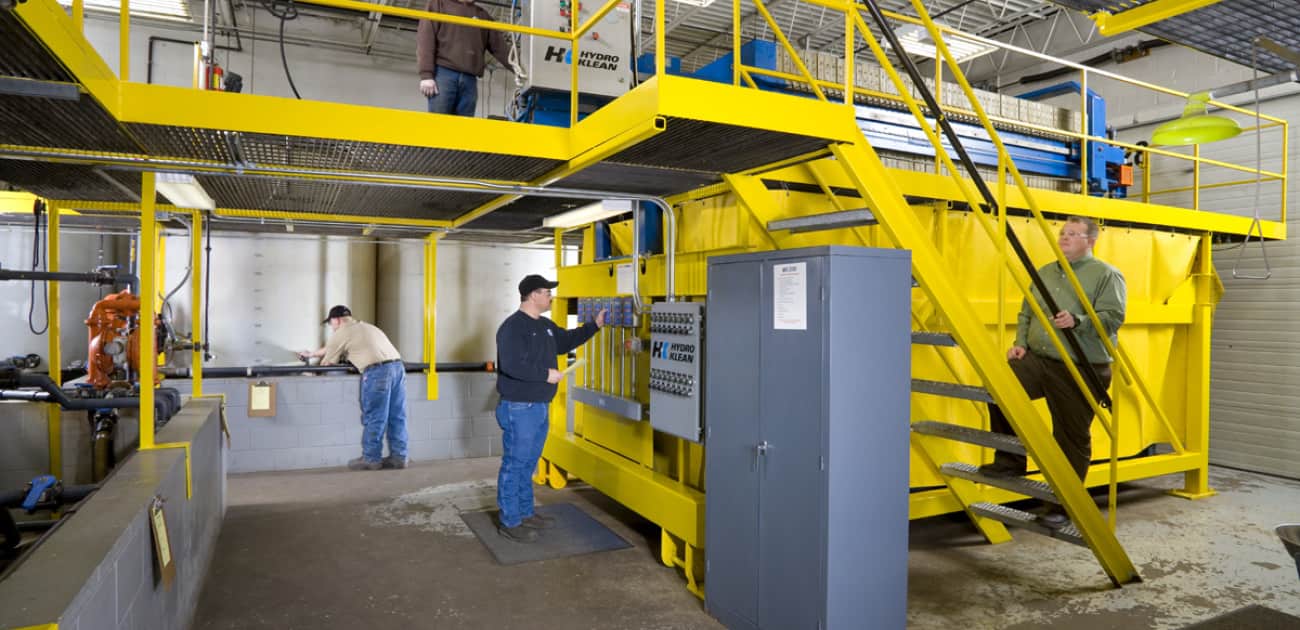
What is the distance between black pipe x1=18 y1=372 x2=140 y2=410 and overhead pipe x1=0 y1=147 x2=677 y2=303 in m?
1.68

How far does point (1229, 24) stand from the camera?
3.53 m

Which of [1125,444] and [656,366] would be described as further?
[1125,444]

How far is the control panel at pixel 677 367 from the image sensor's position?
15.6 ft

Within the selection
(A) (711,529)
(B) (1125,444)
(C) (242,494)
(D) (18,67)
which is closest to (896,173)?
(A) (711,529)

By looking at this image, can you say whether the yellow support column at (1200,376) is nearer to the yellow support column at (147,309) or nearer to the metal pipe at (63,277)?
the yellow support column at (147,309)

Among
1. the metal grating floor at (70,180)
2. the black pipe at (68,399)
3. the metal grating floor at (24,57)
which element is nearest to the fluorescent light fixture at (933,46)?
the metal grating floor at (70,180)

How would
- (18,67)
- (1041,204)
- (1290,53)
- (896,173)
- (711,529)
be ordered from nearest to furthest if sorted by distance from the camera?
1. (18,67)
2. (1290,53)
3. (711,529)
4. (896,173)
5. (1041,204)

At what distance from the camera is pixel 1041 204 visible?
19.7 feet

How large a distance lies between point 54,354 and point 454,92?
3440 mm

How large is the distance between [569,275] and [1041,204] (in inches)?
161

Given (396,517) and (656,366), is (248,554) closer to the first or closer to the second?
(396,517)

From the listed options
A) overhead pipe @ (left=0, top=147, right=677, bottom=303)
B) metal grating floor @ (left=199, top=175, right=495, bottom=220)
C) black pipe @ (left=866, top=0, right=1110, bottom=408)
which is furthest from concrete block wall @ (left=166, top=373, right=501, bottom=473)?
black pipe @ (left=866, top=0, right=1110, bottom=408)

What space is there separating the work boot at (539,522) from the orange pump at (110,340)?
3407mm

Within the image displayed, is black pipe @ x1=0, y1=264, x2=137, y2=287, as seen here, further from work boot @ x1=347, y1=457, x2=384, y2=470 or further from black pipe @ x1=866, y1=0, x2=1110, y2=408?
black pipe @ x1=866, y1=0, x2=1110, y2=408
